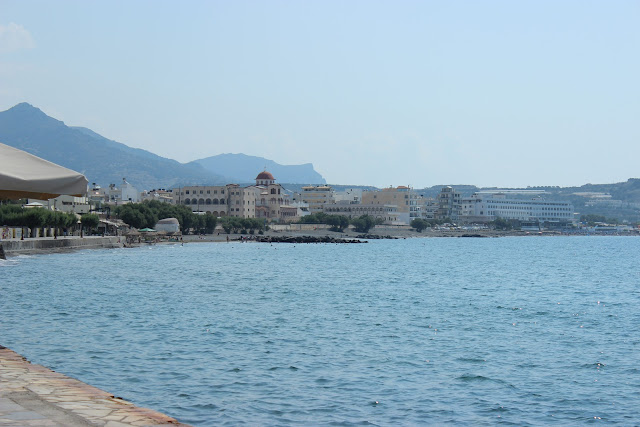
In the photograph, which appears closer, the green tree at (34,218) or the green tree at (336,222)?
the green tree at (34,218)

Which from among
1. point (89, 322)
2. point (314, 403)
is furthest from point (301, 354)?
point (89, 322)

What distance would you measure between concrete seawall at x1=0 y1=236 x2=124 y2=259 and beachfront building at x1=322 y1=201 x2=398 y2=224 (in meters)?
110

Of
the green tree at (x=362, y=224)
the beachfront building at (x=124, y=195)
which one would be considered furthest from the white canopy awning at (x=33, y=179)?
the green tree at (x=362, y=224)

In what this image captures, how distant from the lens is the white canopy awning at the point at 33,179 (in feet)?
27.9

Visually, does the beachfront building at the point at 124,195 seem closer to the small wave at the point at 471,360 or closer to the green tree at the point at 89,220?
the green tree at the point at 89,220

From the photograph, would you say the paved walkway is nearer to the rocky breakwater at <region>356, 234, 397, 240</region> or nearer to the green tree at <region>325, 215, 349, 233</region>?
the rocky breakwater at <region>356, 234, 397, 240</region>

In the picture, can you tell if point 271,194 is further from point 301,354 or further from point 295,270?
point 301,354

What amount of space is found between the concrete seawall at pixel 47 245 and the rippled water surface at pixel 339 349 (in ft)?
73.8

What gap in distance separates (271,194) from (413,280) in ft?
411

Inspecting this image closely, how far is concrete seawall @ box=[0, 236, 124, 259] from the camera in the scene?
6009 cm

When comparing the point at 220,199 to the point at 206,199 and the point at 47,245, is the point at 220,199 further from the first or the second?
the point at 47,245

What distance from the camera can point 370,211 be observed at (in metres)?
193

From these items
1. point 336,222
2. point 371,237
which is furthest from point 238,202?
point 371,237

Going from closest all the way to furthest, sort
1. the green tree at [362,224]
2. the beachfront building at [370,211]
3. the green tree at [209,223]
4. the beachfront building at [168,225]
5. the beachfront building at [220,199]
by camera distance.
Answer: the beachfront building at [168,225] < the green tree at [209,223] < the beachfront building at [220,199] < the green tree at [362,224] < the beachfront building at [370,211]
